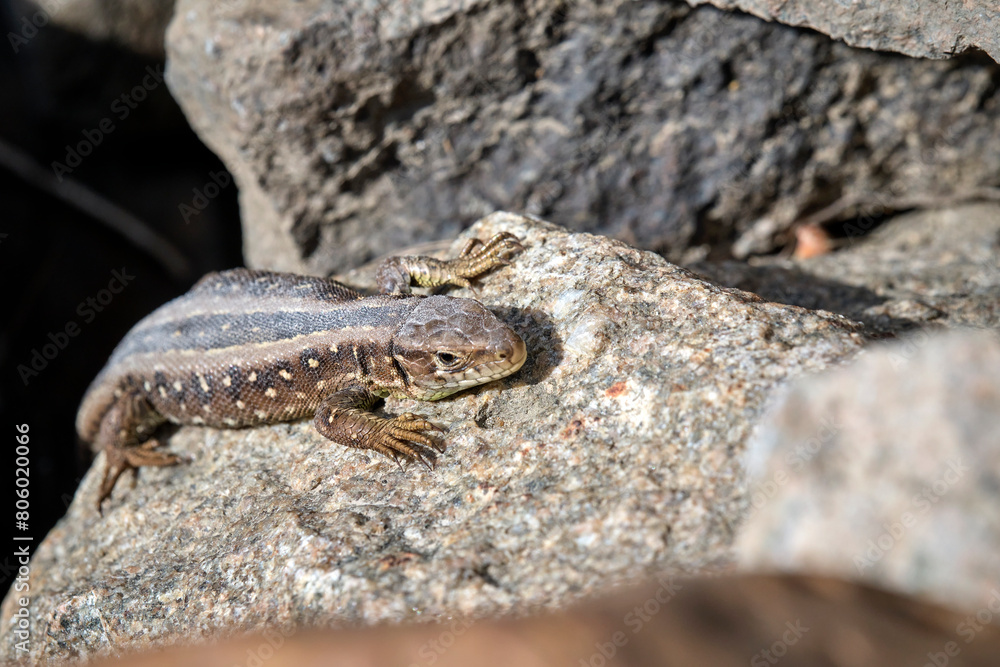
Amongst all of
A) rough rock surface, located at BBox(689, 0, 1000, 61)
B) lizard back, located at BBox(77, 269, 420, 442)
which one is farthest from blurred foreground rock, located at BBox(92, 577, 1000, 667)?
rough rock surface, located at BBox(689, 0, 1000, 61)

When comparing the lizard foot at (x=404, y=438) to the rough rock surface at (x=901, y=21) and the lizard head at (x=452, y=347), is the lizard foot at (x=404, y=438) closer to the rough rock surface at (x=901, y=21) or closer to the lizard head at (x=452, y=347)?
the lizard head at (x=452, y=347)

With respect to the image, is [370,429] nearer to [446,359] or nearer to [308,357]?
[446,359]

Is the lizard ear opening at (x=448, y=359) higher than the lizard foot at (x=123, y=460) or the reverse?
higher

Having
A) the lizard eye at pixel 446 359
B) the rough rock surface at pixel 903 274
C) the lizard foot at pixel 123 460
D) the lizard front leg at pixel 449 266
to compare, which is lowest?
the lizard foot at pixel 123 460

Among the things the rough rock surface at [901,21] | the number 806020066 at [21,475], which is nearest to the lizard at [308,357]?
the number 806020066 at [21,475]

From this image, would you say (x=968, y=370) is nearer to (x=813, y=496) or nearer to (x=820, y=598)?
(x=813, y=496)

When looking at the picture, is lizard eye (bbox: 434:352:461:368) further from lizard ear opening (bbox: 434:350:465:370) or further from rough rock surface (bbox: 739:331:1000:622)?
rough rock surface (bbox: 739:331:1000:622)

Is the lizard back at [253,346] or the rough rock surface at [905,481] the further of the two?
the lizard back at [253,346]
